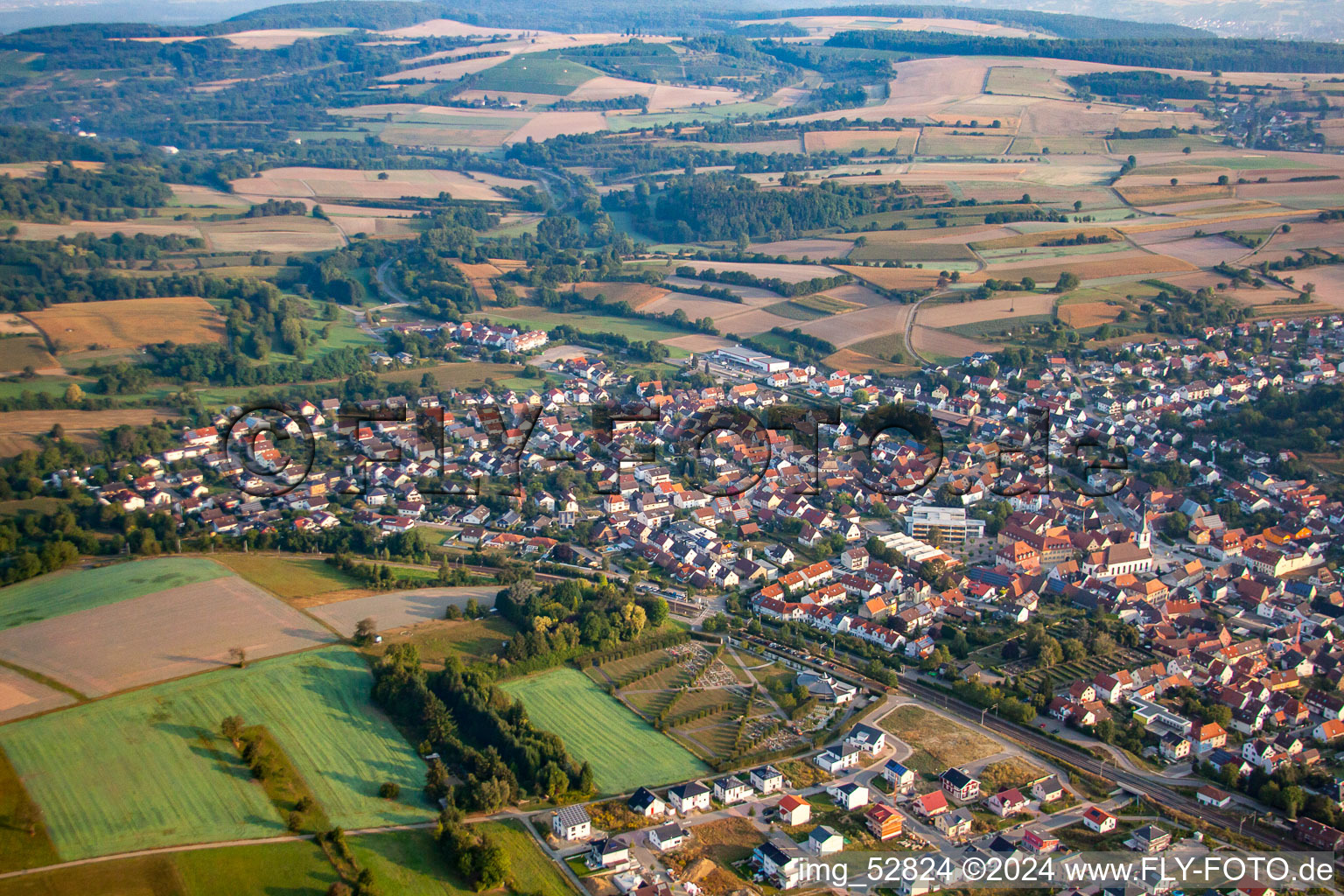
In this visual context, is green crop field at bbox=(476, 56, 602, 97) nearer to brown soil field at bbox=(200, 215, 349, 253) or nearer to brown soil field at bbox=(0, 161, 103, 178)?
brown soil field at bbox=(0, 161, 103, 178)

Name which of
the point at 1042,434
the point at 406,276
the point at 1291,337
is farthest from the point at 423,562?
the point at 1291,337

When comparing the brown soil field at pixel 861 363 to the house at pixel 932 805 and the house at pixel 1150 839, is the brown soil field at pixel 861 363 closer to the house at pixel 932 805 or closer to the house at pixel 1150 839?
the house at pixel 932 805

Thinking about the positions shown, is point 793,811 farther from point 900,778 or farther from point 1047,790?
point 1047,790

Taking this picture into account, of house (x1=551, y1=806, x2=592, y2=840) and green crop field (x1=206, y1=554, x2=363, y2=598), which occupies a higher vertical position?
green crop field (x1=206, y1=554, x2=363, y2=598)

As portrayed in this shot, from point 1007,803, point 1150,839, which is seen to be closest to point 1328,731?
point 1150,839

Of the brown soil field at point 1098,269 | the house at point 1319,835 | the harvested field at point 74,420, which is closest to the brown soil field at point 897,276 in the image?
the brown soil field at point 1098,269

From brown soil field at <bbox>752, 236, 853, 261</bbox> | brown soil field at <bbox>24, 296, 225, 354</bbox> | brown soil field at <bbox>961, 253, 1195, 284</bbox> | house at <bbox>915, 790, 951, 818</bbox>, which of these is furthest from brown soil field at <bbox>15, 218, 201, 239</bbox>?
house at <bbox>915, 790, 951, 818</bbox>
